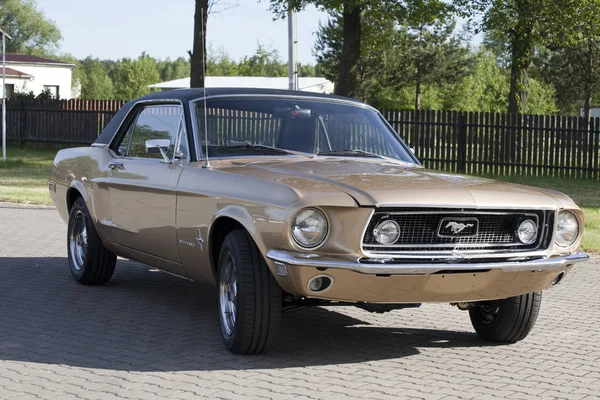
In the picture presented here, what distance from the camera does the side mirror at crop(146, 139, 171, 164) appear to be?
7.60m

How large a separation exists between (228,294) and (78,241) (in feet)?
10.3

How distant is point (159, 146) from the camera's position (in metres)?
7.61

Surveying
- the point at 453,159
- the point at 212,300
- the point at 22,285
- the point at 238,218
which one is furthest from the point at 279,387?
the point at 453,159

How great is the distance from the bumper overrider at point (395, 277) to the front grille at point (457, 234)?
0.12 m

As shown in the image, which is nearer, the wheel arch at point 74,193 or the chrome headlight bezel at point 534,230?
the chrome headlight bezel at point 534,230

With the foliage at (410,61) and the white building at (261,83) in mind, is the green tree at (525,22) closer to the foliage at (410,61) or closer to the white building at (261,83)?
the foliage at (410,61)

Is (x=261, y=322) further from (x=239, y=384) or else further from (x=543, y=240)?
(x=543, y=240)

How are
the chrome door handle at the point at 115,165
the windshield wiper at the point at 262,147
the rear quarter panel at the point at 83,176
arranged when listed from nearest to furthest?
the windshield wiper at the point at 262,147, the chrome door handle at the point at 115,165, the rear quarter panel at the point at 83,176

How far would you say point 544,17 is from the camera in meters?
33.4

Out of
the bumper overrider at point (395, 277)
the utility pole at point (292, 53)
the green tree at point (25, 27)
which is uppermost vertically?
the green tree at point (25, 27)

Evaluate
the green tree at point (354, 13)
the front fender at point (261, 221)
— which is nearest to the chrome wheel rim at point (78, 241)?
the front fender at point (261, 221)

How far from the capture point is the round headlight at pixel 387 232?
6008 millimetres

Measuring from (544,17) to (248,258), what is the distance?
28.9 meters

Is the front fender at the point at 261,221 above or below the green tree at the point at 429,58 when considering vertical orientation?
below
